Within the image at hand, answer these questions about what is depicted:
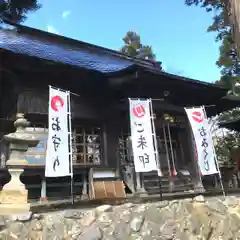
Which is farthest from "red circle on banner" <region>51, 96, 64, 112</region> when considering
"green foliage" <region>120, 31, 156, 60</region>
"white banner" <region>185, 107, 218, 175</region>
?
"green foliage" <region>120, 31, 156, 60</region>

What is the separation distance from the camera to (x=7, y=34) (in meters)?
10.9

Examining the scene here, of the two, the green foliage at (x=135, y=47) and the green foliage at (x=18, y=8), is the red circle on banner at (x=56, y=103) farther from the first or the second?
the green foliage at (x=135, y=47)

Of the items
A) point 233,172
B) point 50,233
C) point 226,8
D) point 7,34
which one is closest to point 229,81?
point 233,172

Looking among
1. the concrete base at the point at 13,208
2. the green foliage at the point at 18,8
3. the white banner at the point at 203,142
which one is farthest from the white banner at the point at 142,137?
the green foliage at the point at 18,8

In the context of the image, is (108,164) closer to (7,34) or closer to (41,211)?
(41,211)

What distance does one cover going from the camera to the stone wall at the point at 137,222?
448 cm

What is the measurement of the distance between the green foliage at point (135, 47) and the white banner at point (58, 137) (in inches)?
935

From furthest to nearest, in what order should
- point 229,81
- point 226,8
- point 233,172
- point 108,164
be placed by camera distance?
point 229,81 < point 233,172 < point 108,164 < point 226,8

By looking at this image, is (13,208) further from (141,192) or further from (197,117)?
(197,117)

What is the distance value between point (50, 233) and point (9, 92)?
232 inches

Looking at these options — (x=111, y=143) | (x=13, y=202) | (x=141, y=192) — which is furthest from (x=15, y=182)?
(x=111, y=143)

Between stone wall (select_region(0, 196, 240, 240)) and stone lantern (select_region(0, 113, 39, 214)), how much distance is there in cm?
62

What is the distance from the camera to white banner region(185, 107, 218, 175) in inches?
316

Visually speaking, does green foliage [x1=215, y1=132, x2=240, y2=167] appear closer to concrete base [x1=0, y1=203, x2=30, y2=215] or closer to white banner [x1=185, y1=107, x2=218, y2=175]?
white banner [x1=185, y1=107, x2=218, y2=175]
